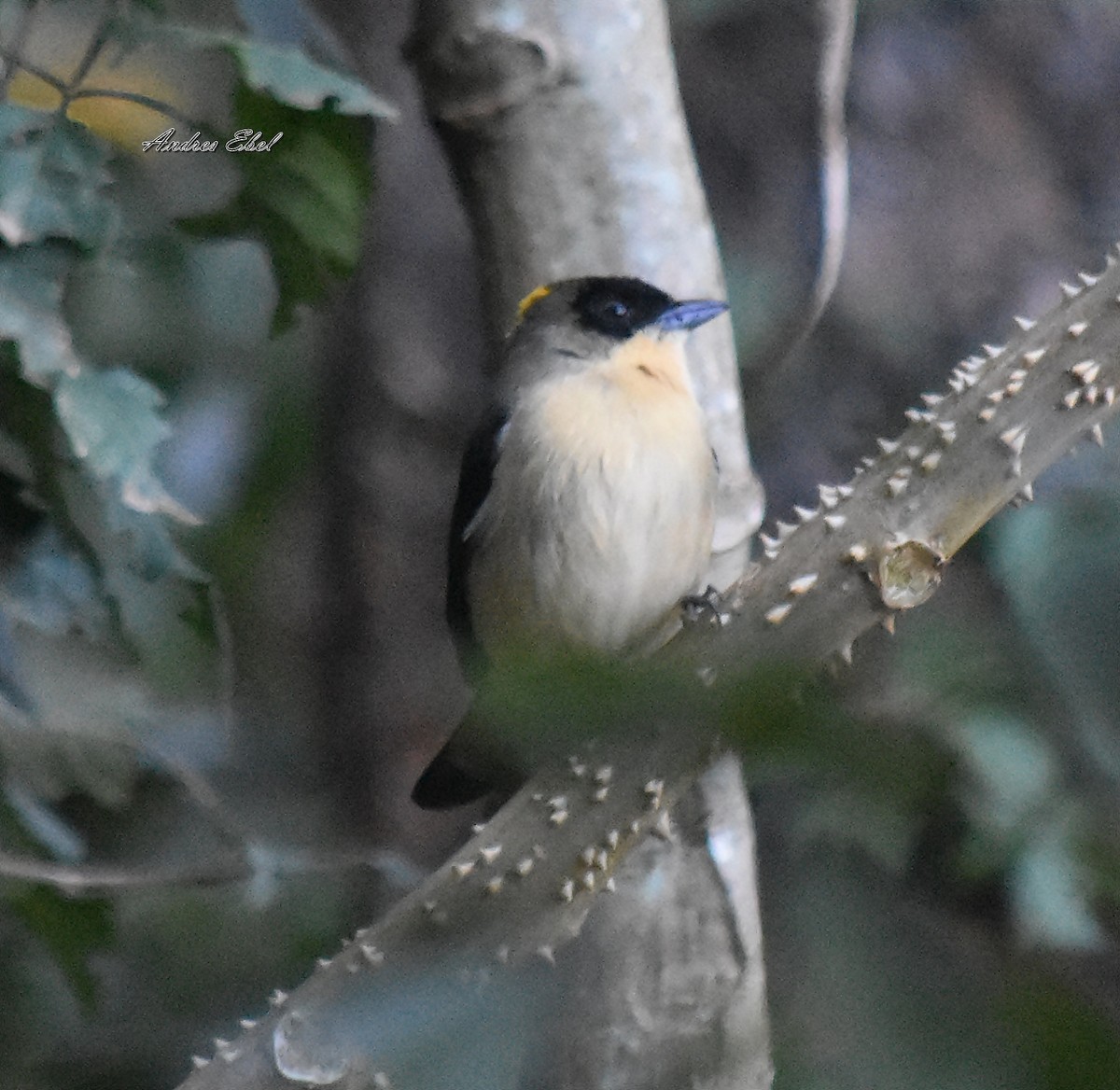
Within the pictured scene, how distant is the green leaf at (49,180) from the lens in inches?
46.7

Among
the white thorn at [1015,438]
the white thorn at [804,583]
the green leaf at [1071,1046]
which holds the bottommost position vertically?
the white thorn at [804,583]

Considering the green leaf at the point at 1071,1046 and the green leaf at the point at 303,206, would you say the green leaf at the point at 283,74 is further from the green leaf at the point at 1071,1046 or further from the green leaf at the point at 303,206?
the green leaf at the point at 1071,1046

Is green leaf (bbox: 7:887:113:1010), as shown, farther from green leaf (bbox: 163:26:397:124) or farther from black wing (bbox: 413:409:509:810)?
green leaf (bbox: 163:26:397:124)

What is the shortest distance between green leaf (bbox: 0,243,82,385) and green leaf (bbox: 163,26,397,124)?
221 mm

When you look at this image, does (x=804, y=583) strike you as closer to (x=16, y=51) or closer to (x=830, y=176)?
(x=16, y=51)

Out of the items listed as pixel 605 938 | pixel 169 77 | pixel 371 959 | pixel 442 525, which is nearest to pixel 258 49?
pixel 371 959

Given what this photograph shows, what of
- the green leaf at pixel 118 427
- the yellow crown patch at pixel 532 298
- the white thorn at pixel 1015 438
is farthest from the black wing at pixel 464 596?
the white thorn at pixel 1015 438

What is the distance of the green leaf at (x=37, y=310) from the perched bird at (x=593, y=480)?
2.48 ft

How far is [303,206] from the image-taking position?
4.73ft

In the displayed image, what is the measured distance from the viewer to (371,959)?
0.99m

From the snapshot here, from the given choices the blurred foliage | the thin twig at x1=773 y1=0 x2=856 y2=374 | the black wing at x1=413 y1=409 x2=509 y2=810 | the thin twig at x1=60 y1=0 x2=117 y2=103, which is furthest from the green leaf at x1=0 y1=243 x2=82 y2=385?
the thin twig at x1=773 y1=0 x2=856 y2=374
